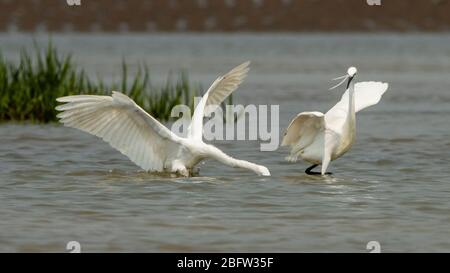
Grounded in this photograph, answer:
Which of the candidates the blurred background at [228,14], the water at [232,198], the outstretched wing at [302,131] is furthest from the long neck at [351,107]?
the blurred background at [228,14]

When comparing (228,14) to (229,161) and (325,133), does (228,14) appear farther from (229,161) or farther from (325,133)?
(229,161)

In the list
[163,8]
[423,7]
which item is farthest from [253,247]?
[163,8]

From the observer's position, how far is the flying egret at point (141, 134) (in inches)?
519

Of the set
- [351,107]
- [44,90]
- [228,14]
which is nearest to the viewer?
[351,107]

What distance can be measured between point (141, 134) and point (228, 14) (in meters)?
67.4

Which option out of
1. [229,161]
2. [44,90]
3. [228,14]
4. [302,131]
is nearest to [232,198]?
[229,161]

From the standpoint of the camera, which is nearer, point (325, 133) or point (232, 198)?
point (232, 198)

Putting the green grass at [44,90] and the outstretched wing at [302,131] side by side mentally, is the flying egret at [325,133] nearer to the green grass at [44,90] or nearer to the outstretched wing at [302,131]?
the outstretched wing at [302,131]

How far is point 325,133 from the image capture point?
44.1 feet

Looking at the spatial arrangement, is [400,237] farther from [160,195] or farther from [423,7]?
[423,7]

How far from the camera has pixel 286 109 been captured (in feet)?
78.3

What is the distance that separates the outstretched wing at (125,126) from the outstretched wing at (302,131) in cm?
119

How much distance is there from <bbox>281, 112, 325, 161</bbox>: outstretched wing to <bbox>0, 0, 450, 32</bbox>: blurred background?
2384 inches

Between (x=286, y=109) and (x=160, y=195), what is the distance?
1115 cm
